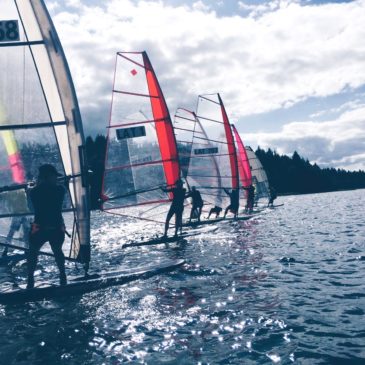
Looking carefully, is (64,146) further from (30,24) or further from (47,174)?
(30,24)

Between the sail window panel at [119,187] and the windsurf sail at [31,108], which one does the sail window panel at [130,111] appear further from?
the windsurf sail at [31,108]

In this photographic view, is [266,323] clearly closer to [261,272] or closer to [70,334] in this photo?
[70,334]

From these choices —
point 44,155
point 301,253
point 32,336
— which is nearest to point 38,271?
point 44,155

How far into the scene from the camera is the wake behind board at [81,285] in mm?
6406

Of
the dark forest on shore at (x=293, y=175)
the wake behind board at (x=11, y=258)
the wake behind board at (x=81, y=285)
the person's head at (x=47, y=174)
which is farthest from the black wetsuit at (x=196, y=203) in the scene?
the dark forest on shore at (x=293, y=175)

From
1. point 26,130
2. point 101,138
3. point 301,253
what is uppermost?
point 101,138

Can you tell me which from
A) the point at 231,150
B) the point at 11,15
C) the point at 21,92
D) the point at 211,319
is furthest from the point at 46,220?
the point at 231,150

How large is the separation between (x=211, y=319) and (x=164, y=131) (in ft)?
35.7

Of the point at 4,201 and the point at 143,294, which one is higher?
the point at 4,201

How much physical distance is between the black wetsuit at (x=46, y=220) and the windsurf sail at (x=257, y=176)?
3072cm

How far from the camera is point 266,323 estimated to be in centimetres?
461

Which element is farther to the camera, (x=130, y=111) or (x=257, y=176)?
(x=257, y=176)

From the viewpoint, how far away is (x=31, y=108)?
7.27 metres

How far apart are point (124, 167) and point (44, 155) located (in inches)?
284
